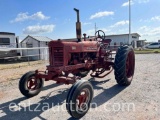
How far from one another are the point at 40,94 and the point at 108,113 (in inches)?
96.0

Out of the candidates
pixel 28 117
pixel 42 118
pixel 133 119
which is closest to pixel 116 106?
pixel 133 119

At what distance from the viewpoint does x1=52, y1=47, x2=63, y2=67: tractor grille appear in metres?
5.14

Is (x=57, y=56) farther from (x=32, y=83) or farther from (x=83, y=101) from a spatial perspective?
(x=83, y=101)

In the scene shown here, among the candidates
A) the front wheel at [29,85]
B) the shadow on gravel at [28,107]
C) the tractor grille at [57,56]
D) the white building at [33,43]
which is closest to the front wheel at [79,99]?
the shadow on gravel at [28,107]

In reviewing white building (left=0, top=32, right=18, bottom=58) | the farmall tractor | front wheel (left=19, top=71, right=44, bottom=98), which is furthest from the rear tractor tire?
white building (left=0, top=32, right=18, bottom=58)

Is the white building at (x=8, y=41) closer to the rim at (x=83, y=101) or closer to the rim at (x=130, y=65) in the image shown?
the rim at (x=130, y=65)

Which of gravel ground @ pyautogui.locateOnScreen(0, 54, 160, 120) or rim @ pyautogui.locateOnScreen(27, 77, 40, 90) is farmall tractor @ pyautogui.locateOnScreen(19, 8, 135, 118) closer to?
rim @ pyautogui.locateOnScreen(27, 77, 40, 90)

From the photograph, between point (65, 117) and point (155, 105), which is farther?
point (155, 105)

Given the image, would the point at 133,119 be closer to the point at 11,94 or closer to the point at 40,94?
the point at 40,94

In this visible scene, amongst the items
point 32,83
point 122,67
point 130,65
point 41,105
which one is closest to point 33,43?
point 130,65

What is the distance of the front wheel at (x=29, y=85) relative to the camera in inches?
215

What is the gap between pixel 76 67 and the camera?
5.50m

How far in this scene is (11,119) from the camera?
419 cm

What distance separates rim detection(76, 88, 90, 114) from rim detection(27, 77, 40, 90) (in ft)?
6.39
